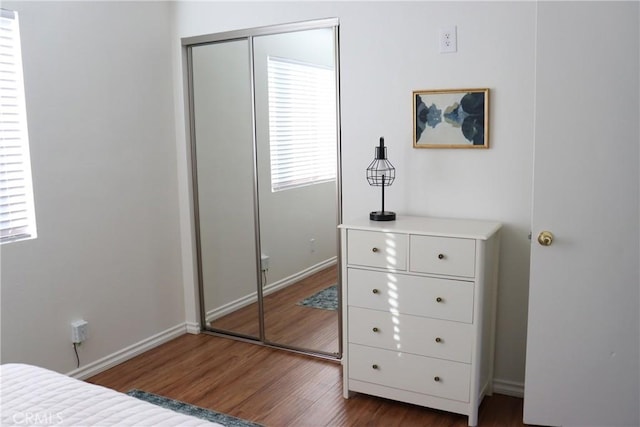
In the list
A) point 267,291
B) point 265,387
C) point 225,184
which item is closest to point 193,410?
point 265,387

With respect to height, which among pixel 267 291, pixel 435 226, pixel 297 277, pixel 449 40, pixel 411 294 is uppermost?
pixel 449 40

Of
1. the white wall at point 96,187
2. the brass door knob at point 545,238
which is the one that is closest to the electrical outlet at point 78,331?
the white wall at point 96,187

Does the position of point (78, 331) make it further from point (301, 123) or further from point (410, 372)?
point (410, 372)

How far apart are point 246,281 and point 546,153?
2.11 metres

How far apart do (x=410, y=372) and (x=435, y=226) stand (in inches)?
28.7

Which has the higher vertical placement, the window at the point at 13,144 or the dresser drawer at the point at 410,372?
the window at the point at 13,144

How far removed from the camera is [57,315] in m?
3.19

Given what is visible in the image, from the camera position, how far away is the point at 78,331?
328 cm

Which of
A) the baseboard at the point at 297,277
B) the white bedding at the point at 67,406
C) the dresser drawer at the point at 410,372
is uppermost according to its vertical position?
the white bedding at the point at 67,406

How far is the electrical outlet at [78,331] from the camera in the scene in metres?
3.27

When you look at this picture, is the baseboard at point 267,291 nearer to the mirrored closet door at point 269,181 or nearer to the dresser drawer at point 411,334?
the mirrored closet door at point 269,181

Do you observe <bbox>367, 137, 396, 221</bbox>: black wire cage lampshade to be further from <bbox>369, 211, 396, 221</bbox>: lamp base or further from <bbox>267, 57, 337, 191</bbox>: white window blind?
<bbox>267, 57, 337, 191</bbox>: white window blind

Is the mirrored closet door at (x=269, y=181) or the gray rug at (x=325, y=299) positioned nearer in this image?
the mirrored closet door at (x=269, y=181)

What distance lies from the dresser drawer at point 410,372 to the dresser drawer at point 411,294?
23 cm
